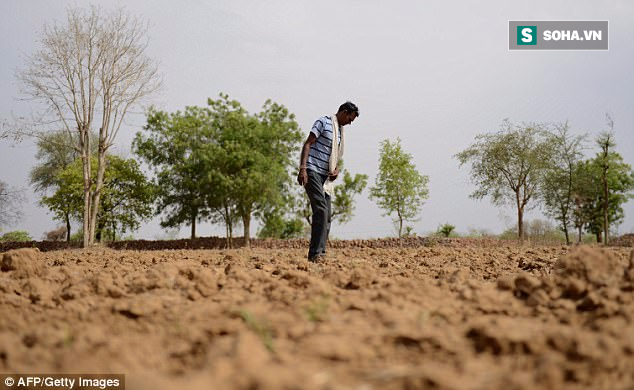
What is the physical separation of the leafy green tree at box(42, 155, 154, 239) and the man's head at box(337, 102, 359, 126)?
23736 millimetres

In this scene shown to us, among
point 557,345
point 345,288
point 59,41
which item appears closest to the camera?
point 557,345

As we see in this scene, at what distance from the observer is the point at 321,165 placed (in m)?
7.35

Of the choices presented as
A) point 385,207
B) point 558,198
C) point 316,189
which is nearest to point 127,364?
point 316,189

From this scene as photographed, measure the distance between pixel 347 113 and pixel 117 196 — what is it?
25448 millimetres

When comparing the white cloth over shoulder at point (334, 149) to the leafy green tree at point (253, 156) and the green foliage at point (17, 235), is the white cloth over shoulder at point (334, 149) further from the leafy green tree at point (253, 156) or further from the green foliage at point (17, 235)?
the green foliage at point (17, 235)

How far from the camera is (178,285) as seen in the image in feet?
12.1

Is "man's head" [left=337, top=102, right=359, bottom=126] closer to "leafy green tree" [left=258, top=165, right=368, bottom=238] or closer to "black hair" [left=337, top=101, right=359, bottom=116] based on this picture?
"black hair" [left=337, top=101, right=359, bottom=116]

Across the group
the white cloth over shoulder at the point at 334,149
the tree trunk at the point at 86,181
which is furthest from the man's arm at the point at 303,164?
the tree trunk at the point at 86,181

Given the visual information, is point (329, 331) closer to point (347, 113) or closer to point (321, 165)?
point (321, 165)

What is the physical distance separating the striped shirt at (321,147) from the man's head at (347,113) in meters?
0.19

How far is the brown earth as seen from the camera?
1840 mm

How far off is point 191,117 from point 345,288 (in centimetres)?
2734

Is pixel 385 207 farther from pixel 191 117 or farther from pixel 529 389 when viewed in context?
pixel 529 389

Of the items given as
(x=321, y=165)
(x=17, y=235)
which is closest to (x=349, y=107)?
(x=321, y=165)
